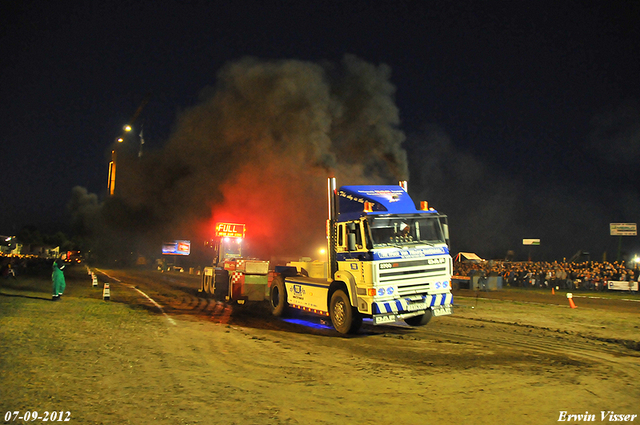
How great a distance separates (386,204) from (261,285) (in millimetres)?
6961

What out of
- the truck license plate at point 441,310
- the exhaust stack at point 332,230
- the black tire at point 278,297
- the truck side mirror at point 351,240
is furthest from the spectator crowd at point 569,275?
the truck side mirror at point 351,240

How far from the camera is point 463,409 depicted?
4.96 metres

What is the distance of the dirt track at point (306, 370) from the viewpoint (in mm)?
4801

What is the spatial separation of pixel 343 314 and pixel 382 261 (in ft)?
5.49

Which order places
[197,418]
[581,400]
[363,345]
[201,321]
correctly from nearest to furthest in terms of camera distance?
[197,418] < [581,400] < [363,345] < [201,321]

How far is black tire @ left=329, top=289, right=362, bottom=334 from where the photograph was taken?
968 centimetres

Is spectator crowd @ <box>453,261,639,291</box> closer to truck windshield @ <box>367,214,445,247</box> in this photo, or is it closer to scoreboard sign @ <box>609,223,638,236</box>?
scoreboard sign @ <box>609,223,638,236</box>

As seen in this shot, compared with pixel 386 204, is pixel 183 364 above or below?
below

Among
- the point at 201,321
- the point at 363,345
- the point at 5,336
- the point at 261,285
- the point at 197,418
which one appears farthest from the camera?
the point at 261,285

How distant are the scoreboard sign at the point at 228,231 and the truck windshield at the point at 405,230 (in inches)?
442

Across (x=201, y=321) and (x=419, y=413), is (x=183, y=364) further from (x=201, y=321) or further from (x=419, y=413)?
(x=201, y=321)

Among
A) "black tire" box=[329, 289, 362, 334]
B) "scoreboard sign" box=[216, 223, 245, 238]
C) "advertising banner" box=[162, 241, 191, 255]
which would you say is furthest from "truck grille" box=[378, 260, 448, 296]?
"advertising banner" box=[162, 241, 191, 255]

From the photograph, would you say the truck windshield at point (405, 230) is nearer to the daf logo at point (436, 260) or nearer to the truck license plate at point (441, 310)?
the daf logo at point (436, 260)

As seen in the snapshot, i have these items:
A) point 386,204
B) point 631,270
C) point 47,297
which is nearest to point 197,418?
point 386,204
